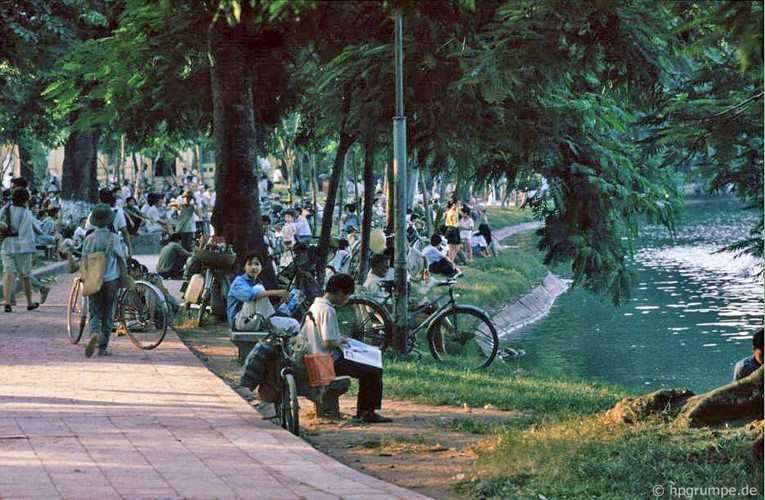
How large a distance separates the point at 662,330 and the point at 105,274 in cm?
1868

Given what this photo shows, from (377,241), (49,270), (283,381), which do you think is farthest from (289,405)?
(49,270)

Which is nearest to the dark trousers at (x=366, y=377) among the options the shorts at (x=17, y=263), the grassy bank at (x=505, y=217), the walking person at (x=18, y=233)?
the walking person at (x=18, y=233)

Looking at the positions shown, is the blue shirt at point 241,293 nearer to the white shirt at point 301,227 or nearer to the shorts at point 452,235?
the white shirt at point 301,227

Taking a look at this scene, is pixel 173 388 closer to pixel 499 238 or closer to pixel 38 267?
pixel 38 267

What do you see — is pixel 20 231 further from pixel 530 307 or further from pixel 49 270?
pixel 530 307

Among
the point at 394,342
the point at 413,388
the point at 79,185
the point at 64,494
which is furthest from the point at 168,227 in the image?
the point at 64,494

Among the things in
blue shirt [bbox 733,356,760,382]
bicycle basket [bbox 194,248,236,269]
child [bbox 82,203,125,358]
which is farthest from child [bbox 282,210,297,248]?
blue shirt [bbox 733,356,760,382]

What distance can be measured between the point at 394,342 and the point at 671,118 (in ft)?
17.6

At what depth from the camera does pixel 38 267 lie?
2591 centimetres

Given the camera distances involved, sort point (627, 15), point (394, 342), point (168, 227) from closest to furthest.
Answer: point (627, 15) → point (394, 342) → point (168, 227)

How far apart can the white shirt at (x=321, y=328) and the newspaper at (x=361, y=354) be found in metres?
→ 0.18

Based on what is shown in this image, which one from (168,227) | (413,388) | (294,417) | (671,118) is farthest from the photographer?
(168,227)

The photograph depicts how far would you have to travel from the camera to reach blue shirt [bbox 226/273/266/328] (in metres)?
12.4

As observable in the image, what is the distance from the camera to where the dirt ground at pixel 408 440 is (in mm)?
8742
